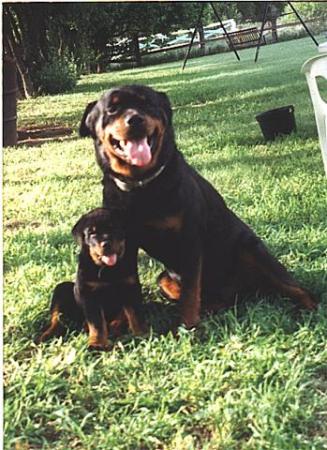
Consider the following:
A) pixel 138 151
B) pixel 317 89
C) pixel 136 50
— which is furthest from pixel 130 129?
pixel 317 89

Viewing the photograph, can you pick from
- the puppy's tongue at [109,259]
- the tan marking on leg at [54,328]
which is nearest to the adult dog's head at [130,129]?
the puppy's tongue at [109,259]

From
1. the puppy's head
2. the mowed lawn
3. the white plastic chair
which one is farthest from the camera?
the white plastic chair

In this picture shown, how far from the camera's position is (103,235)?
1.07m

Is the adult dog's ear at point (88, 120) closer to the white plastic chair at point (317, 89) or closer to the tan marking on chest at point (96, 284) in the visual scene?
the tan marking on chest at point (96, 284)

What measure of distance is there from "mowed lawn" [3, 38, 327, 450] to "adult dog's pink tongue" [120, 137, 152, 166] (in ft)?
0.29

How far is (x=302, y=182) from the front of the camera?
1274 millimetres

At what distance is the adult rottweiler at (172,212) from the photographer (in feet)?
3.45

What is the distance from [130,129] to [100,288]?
0.25m

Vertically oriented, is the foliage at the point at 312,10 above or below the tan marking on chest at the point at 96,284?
above

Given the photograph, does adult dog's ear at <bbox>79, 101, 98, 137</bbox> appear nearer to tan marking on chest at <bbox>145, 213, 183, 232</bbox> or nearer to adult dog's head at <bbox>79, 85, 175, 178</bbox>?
adult dog's head at <bbox>79, 85, 175, 178</bbox>

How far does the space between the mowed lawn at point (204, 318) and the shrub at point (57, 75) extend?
0.9 inches

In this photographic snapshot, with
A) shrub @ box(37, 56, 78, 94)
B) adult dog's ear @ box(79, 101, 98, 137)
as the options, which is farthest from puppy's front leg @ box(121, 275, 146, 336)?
shrub @ box(37, 56, 78, 94)

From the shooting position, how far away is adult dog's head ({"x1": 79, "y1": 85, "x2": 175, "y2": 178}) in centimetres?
102

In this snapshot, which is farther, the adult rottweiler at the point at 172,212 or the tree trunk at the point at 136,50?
the tree trunk at the point at 136,50
